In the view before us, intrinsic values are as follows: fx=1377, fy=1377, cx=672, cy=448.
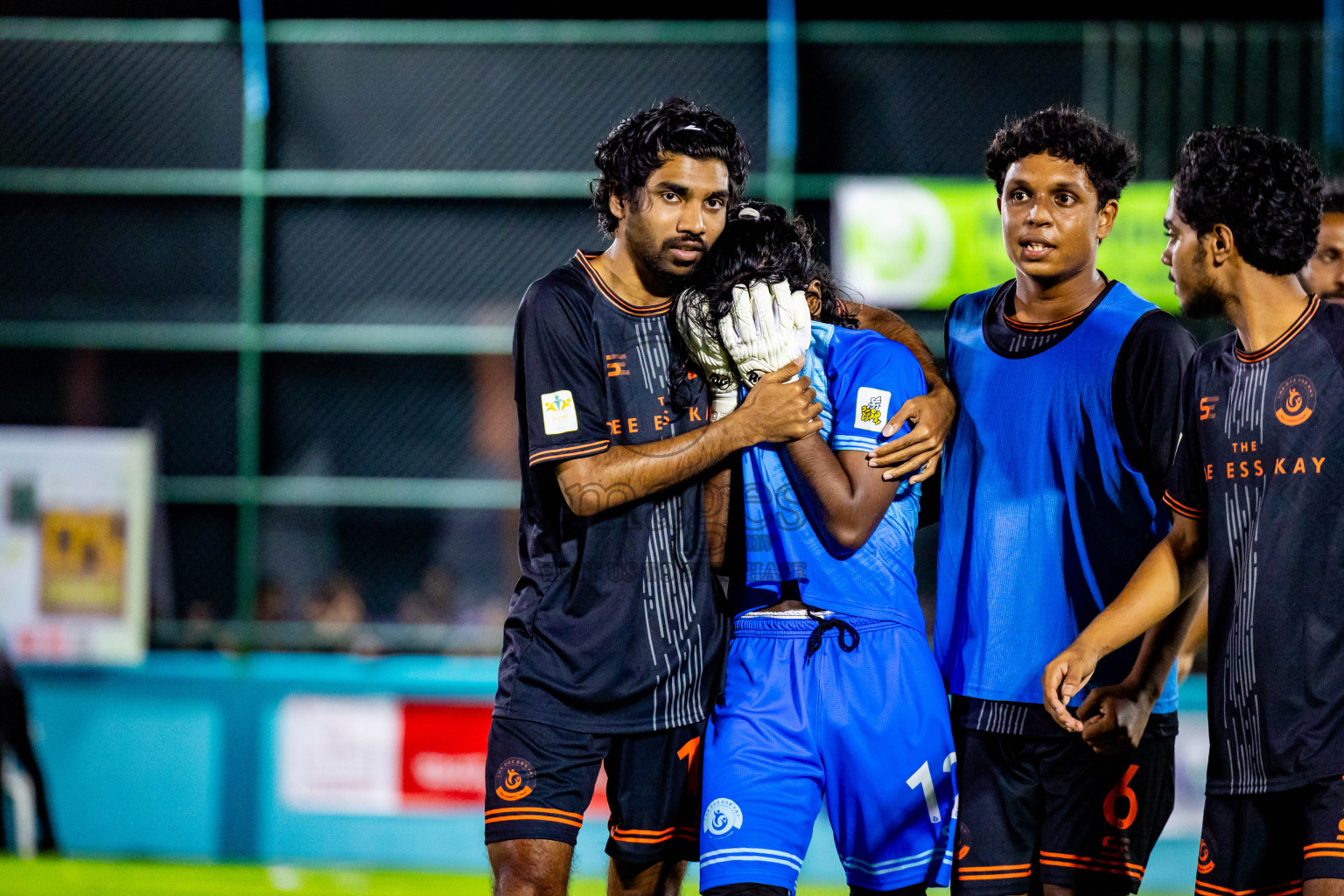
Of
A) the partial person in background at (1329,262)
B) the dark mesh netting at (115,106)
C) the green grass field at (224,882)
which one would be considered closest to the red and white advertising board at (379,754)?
the green grass field at (224,882)

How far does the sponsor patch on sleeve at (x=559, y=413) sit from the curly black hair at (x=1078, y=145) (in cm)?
125

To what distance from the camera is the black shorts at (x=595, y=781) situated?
3.35 meters

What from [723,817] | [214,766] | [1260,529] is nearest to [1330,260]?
[1260,529]

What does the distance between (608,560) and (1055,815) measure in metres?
1.24

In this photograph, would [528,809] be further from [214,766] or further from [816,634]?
[214,766]

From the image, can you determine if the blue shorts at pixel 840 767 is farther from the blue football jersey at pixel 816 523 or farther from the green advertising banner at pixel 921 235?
the green advertising banner at pixel 921 235

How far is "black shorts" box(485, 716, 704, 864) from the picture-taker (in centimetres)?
335

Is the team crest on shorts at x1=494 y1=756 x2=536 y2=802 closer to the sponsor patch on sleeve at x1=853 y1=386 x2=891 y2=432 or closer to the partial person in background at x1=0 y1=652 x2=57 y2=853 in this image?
the sponsor patch on sleeve at x1=853 y1=386 x2=891 y2=432

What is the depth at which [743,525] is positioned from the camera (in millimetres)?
3293

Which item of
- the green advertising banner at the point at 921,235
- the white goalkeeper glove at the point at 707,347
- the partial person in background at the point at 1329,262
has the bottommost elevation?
the white goalkeeper glove at the point at 707,347

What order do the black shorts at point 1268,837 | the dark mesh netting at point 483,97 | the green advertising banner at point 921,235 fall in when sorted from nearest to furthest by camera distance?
the black shorts at point 1268,837 → the green advertising banner at point 921,235 → the dark mesh netting at point 483,97

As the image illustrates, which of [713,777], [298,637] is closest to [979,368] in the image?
[713,777]

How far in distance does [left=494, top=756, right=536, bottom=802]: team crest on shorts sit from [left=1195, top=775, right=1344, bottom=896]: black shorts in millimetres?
1531

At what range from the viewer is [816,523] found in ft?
10.2
